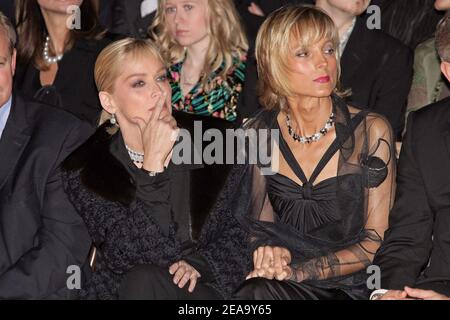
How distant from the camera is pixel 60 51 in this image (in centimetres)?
759

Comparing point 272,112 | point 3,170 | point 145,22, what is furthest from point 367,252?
point 145,22

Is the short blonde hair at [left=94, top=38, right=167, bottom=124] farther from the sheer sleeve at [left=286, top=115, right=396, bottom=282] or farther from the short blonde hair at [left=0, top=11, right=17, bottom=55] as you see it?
the sheer sleeve at [left=286, top=115, right=396, bottom=282]

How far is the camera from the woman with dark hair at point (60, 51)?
730cm

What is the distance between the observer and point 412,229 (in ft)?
17.7

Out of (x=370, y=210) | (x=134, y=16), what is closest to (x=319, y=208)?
(x=370, y=210)

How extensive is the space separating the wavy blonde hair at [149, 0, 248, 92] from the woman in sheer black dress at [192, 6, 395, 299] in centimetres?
113

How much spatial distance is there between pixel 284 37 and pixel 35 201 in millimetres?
1656

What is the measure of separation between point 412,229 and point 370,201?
15.6 inches

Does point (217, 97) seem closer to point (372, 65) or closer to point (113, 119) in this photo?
point (372, 65)

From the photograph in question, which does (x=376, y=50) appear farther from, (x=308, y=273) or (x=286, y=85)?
(x=308, y=273)

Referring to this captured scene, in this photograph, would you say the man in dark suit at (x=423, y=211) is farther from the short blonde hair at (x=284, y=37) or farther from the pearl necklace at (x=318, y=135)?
the short blonde hair at (x=284, y=37)

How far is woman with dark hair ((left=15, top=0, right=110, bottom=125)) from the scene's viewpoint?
7.30 metres

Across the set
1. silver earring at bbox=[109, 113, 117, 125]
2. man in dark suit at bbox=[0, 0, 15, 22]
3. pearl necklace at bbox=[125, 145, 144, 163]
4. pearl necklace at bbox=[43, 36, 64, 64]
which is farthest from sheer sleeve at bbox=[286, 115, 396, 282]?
man in dark suit at bbox=[0, 0, 15, 22]
